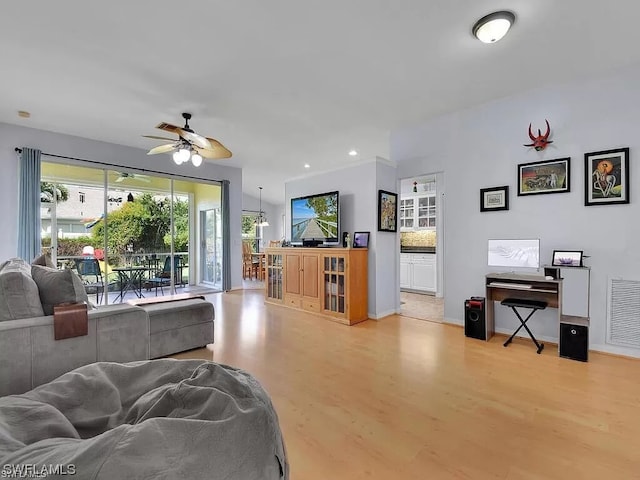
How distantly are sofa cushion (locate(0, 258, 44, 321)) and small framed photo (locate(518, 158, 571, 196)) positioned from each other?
476 centimetres

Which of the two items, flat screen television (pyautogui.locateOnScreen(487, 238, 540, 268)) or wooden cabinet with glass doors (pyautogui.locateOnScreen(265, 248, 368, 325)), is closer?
flat screen television (pyautogui.locateOnScreen(487, 238, 540, 268))

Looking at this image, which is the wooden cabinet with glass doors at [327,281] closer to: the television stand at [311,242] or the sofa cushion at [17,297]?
the television stand at [311,242]

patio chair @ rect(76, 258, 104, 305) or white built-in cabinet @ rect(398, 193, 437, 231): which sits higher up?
white built-in cabinet @ rect(398, 193, 437, 231)

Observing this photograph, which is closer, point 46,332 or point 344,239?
point 46,332

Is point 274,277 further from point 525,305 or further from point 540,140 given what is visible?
point 540,140

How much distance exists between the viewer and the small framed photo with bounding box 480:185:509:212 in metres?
3.81

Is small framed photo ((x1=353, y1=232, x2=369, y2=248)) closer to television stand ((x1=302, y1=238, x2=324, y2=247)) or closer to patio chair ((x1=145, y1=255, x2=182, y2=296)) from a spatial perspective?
television stand ((x1=302, y1=238, x2=324, y2=247))

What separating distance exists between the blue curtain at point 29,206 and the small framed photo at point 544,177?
22.5ft

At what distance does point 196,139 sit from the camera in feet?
12.2

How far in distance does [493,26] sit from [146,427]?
3.31 metres

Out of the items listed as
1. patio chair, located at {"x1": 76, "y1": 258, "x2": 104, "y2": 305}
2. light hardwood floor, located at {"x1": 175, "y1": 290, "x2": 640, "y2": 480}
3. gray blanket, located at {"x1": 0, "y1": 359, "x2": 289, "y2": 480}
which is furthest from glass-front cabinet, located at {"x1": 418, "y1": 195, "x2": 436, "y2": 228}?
patio chair, located at {"x1": 76, "y1": 258, "x2": 104, "y2": 305}

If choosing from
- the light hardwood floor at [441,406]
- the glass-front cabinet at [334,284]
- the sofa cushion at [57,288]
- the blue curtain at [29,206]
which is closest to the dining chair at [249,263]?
the glass-front cabinet at [334,284]

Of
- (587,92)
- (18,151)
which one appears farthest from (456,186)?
(18,151)

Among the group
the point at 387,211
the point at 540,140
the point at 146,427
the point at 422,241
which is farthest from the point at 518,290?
the point at 146,427
